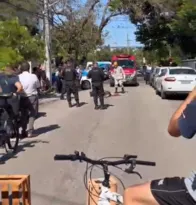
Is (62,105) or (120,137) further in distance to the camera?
(62,105)

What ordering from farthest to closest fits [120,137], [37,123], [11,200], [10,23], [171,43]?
1. [171,43]
2. [10,23]
3. [37,123]
4. [120,137]
5. [11,200]

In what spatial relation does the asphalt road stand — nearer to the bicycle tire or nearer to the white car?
Result: the bicycle tire

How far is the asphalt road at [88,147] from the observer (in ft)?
24.1

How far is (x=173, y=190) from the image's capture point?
106 inches

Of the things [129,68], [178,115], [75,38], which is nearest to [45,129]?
[178,115]

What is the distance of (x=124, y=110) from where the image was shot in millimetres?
19141

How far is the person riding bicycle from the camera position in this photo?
2652mm

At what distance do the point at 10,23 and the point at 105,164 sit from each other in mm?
21219

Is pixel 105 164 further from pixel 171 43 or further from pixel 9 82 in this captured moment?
pixel 171 43

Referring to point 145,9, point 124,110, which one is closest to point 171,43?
point 145,9

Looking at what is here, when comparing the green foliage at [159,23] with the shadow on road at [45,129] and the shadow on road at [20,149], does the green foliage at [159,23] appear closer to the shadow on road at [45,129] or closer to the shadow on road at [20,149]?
the shadow on road at [45,129]

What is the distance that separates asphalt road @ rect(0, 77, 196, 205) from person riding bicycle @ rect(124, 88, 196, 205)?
370 centimetres

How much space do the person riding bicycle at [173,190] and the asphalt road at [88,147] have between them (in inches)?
146

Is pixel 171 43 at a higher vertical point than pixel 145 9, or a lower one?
lower
